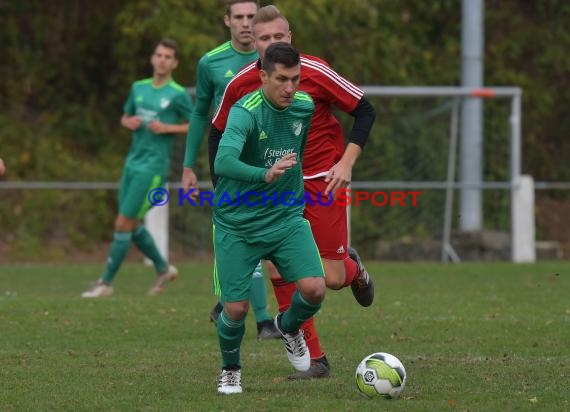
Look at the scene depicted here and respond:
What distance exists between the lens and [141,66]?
70.6ft

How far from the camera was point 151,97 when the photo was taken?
12062 mm

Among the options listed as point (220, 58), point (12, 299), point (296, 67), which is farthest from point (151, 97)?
point (296, 67)

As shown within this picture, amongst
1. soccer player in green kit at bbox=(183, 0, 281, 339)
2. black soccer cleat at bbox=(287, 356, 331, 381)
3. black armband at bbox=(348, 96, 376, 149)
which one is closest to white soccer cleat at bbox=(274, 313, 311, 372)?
black soccer cleat at bbox=(287, 356, 331, 381)

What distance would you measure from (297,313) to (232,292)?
1.80ft

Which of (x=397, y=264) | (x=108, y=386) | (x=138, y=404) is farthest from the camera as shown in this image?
(x=397, y=264)

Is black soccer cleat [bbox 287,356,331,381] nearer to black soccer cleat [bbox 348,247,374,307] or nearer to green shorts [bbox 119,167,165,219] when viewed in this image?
black soccer cleat [bbox 348,247,374,307]

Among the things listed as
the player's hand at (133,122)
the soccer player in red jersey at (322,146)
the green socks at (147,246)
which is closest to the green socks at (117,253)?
the green socks at (147,246)

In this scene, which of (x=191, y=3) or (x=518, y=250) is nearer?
(x=518, y=250)

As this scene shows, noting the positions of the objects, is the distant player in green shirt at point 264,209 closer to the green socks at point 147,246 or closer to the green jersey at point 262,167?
the green jersey at point 262,167

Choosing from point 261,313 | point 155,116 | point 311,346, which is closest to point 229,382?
point 311,346

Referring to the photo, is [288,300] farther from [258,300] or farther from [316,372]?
[258,300]

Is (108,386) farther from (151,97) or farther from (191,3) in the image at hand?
(191,3)

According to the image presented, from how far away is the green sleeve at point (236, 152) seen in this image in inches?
236

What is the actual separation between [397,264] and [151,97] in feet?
19.1
